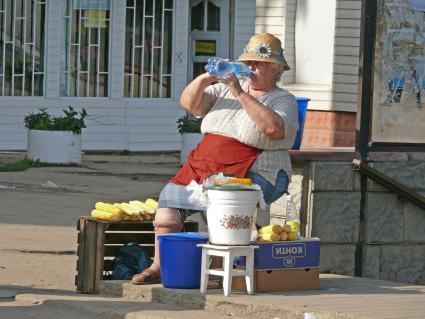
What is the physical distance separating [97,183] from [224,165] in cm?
880

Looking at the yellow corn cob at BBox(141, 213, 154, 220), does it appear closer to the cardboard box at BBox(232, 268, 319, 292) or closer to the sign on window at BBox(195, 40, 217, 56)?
the cardboard box at BBox(232, 268, 319, 292)

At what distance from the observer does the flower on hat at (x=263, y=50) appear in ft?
30.9

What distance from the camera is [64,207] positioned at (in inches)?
601

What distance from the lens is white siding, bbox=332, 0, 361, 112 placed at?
41.6 feet

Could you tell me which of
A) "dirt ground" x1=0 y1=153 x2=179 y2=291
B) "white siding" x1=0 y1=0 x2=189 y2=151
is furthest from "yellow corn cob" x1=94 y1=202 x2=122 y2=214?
"white siding" x1=0 y1=0 x2=189 y2=151

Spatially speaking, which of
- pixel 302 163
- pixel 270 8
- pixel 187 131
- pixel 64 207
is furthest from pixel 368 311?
pixel 187 131

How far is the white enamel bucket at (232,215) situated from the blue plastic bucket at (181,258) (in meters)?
0.23

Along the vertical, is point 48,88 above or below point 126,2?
below

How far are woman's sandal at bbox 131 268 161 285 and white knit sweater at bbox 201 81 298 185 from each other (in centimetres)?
97

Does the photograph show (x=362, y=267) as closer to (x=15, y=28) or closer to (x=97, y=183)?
(x=97, y=183)

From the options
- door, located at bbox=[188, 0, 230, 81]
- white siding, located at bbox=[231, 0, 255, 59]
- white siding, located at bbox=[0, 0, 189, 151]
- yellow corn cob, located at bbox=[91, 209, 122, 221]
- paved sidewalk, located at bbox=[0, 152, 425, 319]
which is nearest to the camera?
paved sidewalk, located at bbox=[0, 152, 425, 319]

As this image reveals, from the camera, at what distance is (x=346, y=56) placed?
1294cm

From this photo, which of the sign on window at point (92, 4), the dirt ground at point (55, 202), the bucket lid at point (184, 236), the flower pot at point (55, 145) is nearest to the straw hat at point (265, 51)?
the bucket lid at point (184, 236)

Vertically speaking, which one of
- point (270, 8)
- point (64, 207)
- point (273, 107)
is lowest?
point (64, 207)
